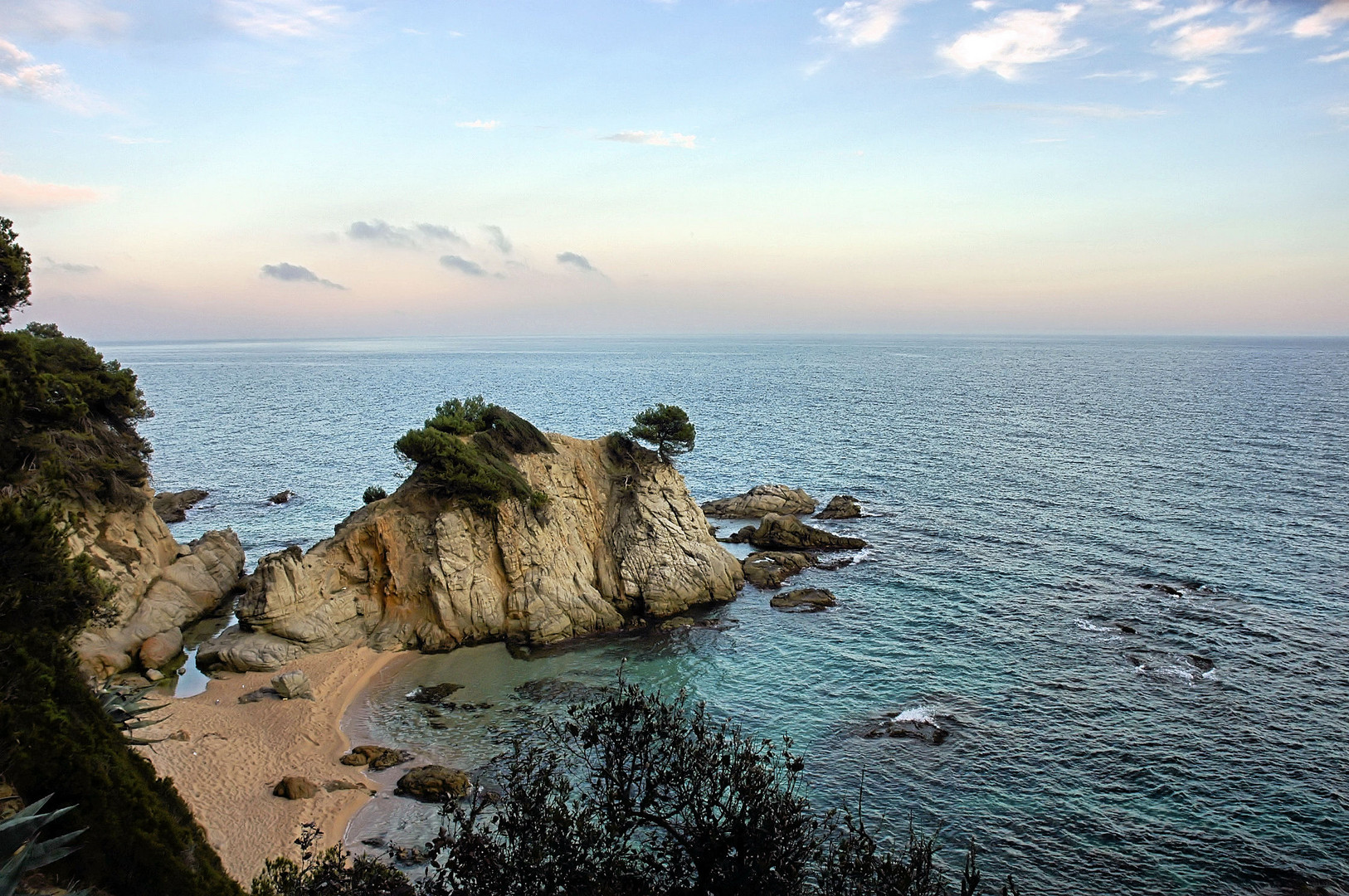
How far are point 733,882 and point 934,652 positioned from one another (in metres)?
27.6

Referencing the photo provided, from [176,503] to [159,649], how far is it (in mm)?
33904

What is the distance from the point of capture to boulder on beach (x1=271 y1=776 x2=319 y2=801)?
92.3 feet

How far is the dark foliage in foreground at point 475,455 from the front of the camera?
140 feet

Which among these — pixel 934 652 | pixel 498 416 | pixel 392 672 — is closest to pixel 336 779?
pixel 392 672

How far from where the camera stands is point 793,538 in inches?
2309

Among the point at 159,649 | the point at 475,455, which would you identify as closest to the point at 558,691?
the point at 475,455

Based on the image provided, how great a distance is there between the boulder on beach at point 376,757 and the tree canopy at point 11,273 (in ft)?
68.3

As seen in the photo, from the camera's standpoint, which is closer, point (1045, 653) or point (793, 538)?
point (1045, 653)

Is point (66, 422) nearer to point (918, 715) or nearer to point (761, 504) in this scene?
point (918, 715)

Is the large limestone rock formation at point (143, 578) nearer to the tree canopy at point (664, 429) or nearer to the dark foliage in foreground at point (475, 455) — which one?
the dark foliage in foreground at point (475, 455)

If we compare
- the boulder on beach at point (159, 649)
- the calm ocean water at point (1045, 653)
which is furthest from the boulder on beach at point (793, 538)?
the boulder on beach at point (159, 649)

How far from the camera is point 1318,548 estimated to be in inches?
2057

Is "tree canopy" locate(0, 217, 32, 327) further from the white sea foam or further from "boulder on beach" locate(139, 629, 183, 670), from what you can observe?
the white sea foam

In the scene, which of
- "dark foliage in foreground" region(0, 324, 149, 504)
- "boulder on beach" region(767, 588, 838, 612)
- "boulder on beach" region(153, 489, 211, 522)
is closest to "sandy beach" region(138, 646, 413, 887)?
"dark foliage in foreground" region(0, 324, 149, 504)
